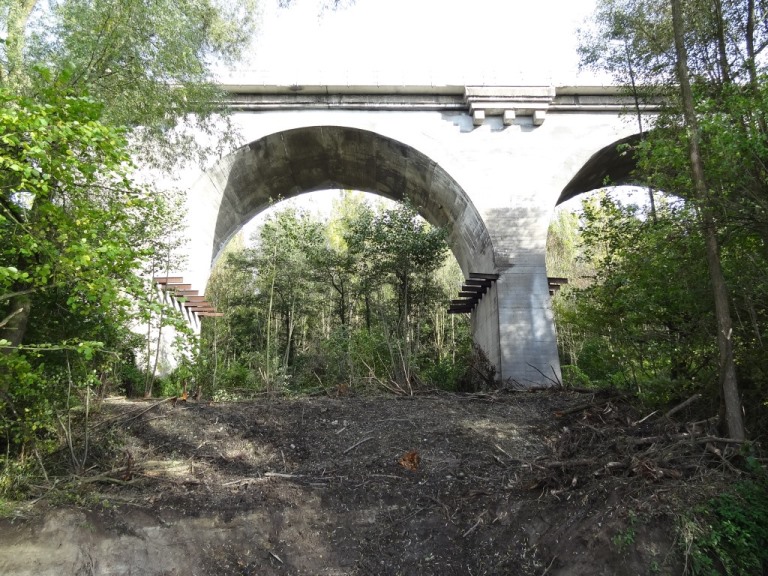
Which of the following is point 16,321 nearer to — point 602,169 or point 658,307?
point 658,307

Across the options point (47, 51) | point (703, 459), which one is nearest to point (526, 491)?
point (703, 459)

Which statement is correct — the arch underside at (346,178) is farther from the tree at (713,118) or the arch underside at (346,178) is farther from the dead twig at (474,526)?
the dead twig at (474,526)

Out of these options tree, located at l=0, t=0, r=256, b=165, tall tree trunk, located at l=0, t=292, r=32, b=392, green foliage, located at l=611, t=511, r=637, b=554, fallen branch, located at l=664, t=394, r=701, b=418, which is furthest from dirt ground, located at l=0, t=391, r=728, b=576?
tree, located at l=0, t=0, r=256, b=165

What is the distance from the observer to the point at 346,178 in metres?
13.8

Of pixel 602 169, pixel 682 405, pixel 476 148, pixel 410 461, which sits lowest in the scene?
pixel 410 461

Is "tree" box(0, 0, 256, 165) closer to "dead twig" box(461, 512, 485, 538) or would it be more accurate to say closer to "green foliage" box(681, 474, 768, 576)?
"dead twig" box(461, 512, 485, 538)

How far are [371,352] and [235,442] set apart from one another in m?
4.69

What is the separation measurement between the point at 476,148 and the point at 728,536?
9334 millimetres

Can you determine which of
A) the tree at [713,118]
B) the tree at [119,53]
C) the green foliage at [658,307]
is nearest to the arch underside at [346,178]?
the green foliage at [658,307]

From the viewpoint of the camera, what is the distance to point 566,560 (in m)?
4.17

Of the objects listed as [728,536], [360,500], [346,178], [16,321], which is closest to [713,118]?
[728,536]

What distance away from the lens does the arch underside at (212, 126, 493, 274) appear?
38.9 feet

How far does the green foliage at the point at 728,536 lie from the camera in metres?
3.70

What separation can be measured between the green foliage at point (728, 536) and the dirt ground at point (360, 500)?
0.14m
